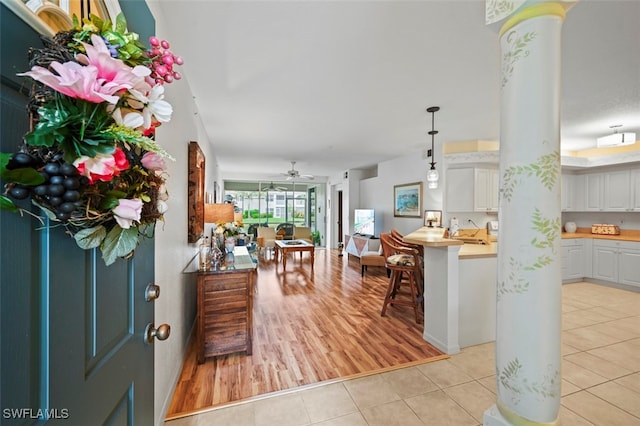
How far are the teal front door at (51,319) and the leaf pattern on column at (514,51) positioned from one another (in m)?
1.35

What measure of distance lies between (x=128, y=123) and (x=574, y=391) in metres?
3.15

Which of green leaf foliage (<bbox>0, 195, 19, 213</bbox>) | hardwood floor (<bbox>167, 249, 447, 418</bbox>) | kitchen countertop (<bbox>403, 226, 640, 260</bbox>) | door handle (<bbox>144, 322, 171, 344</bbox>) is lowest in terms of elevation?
hardwood floor (<bbox>167, 249, 447, 418</bbox>)

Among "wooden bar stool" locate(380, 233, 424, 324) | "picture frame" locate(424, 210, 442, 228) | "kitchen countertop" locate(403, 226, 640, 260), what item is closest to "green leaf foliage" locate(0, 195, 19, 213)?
"kitchen countertop" locate(403, 226, 640, 260)

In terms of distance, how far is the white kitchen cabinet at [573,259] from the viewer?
193 inches

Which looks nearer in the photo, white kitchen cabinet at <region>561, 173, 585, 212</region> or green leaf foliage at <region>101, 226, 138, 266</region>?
green leaf foliage at <region>101, 226, 138, 266</region>

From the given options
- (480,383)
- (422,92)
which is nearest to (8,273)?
(480,383)

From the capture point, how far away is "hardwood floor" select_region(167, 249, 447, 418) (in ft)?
6.48

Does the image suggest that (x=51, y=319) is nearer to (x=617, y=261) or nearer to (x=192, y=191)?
(x=192, y=191)

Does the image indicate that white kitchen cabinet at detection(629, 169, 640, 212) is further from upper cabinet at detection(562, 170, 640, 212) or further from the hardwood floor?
the hardwood floor

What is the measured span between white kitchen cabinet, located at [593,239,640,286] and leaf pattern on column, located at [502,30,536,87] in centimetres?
581

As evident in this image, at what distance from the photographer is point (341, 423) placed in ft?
5.39

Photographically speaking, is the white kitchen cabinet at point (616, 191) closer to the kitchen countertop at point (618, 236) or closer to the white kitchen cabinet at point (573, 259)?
the kitchen countertop at point (618, 236)

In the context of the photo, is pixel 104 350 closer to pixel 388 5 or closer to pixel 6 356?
pixel 6 356

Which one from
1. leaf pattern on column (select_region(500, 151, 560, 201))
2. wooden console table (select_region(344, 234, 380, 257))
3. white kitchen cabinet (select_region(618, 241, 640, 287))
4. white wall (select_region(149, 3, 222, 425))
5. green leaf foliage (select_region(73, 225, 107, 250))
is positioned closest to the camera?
green leaf foliage (select_region(73, 225, 107, 250))
